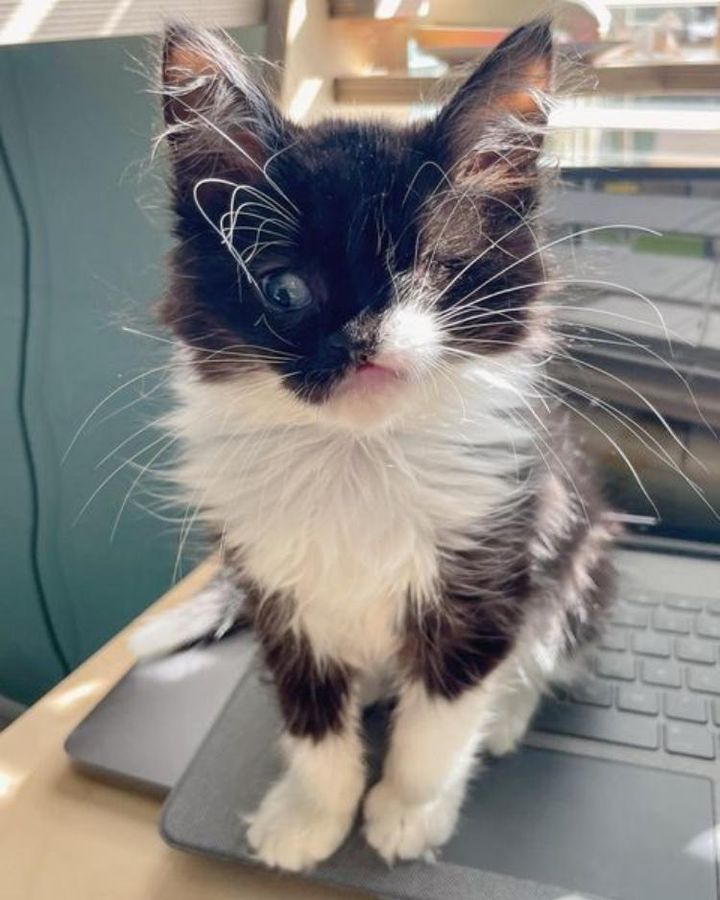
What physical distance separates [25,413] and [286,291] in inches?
23.8

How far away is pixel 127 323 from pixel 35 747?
358 mm

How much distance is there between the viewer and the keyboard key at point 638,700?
0.70m

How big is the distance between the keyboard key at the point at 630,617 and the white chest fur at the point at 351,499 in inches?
9.8

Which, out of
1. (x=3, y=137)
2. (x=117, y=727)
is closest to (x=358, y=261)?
(x=117, y=727)

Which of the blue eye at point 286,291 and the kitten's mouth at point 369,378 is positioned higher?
the blue eye at point 286,291

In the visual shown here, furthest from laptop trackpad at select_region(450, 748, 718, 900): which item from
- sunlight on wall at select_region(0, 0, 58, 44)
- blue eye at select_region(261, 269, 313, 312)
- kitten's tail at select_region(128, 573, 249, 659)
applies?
sunlight on wall at select_region(0, 0, 58, 44)

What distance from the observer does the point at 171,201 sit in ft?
1.89

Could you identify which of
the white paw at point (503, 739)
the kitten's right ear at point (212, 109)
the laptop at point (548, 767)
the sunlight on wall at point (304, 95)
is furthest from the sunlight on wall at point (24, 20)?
the white paw at point (503, 739)

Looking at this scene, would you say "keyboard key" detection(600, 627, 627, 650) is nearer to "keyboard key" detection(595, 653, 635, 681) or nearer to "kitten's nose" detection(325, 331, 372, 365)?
"keyboard key" detection(595, 653, 635, 681)

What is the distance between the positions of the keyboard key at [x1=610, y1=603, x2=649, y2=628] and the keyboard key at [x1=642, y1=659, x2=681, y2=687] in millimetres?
53

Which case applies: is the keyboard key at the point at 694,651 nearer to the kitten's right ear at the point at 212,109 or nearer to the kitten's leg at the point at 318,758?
the kitten's leg at the point at 318,758

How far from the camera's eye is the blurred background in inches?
36.1

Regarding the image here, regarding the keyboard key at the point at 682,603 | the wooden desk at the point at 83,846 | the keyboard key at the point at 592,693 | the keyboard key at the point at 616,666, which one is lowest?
the wooden desk at the point at 83,846

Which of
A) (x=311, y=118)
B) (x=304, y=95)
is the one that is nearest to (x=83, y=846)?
(x=311, y=118)
